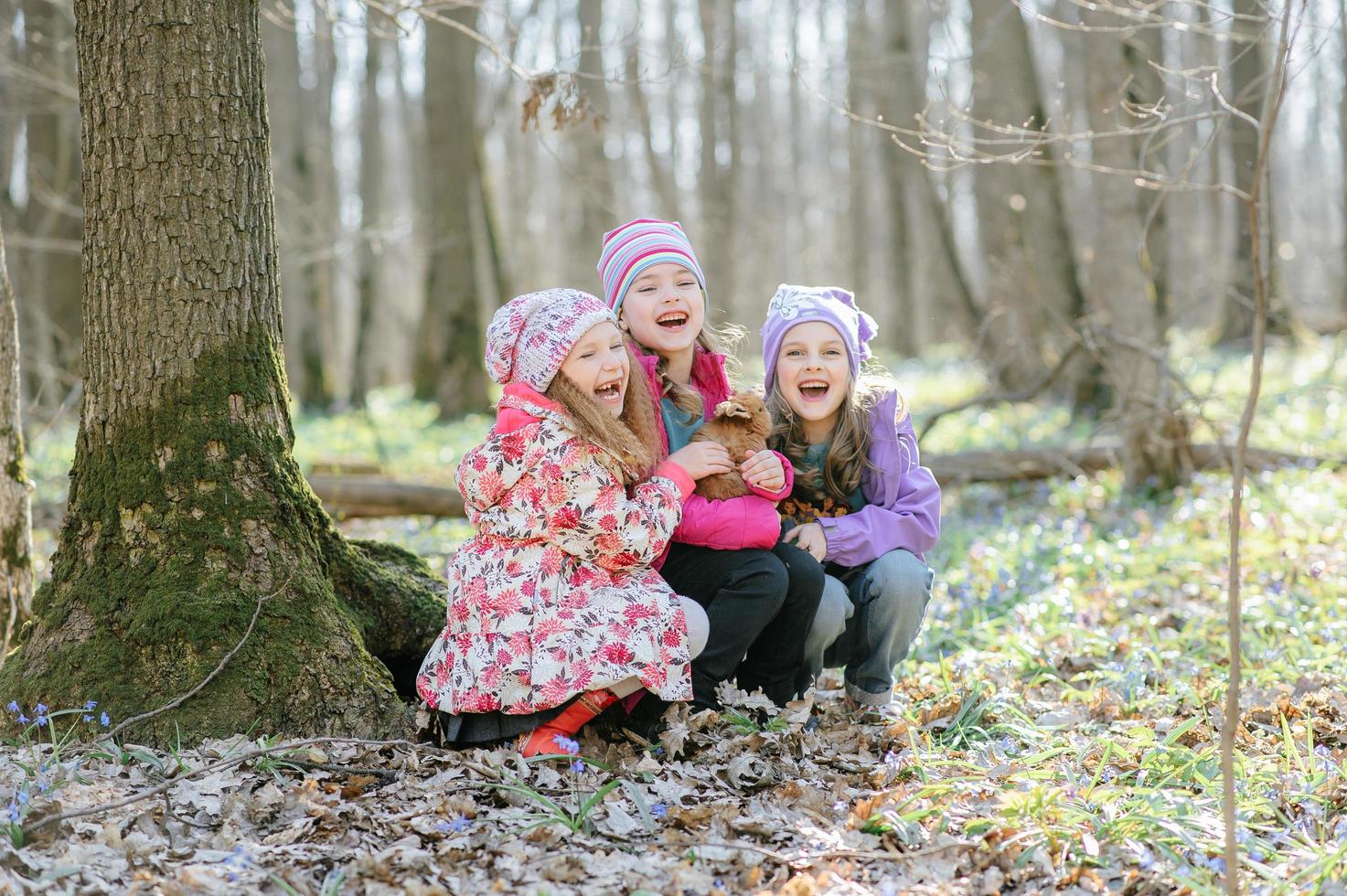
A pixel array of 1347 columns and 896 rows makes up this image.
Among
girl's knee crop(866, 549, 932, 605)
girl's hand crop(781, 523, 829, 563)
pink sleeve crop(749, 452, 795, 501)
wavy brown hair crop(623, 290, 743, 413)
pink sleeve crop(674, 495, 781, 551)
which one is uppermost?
wavy brown hair crop(623, 290, 743, 413)

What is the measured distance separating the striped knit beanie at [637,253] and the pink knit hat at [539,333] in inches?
17.2

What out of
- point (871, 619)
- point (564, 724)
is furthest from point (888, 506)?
point (564, 724)

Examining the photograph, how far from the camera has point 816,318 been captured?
3.78 metres

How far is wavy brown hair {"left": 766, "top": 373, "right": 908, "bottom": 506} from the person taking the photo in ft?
12.6

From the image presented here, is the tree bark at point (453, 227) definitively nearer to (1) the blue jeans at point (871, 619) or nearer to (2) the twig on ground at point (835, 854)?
(1) the blue jeans at point (871, 619)

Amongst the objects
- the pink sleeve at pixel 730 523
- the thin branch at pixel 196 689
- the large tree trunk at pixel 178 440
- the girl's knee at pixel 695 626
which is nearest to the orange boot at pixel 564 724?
the girl's knee at pixel 695 626

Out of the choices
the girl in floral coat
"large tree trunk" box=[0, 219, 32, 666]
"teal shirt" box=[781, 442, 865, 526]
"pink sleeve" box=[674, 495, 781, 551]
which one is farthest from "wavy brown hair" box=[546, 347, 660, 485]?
"large tree trunk" box=[0, 219, 32, 666]

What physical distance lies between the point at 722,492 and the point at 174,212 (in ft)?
6.28

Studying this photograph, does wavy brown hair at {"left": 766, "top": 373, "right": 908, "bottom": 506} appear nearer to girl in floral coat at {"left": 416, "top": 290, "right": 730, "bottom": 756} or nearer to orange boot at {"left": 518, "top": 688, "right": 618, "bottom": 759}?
girl in floral coat at {"left": 416, "top": 290, "right": 730, "bottom": 756}

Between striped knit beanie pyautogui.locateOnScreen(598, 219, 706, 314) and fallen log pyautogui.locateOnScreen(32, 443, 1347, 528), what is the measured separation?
138 inches

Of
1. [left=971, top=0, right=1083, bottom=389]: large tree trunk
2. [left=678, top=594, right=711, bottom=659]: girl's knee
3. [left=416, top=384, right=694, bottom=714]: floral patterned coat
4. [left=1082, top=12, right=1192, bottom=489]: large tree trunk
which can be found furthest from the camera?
[left=971, top=0, right=1083, bottom=389]: large tree trunk

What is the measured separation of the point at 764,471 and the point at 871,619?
2.35ft

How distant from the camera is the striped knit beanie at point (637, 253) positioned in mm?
3758

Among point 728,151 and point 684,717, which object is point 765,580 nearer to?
point 684,717
